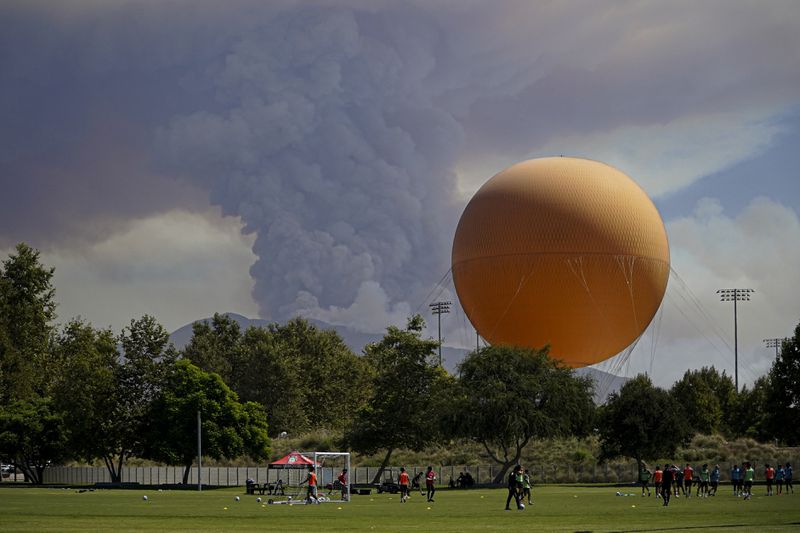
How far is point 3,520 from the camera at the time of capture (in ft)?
93.3

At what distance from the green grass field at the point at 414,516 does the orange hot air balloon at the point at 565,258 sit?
29.3 meters

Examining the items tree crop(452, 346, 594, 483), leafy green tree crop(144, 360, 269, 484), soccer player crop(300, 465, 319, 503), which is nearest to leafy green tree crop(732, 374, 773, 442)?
tree crop(452, 346, 594, 483)

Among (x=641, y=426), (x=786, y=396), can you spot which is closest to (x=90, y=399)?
(x=641, y=426)

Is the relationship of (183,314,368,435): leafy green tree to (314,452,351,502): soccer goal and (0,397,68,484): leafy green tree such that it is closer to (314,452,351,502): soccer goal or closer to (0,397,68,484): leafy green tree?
(314,452,351,502): soccer goal

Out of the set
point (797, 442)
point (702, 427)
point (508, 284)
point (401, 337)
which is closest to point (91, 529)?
point (401, 337)

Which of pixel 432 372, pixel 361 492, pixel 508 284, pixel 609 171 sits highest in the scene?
pixel 609 171

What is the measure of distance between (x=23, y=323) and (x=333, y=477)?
33294 mm

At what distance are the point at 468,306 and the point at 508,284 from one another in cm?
563

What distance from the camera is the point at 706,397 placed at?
338 feet

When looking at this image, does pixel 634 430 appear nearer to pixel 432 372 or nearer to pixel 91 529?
pixel 432 372

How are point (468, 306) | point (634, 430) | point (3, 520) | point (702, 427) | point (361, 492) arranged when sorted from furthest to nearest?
point (702, 427) → point (468, 306) → point (634, 430) → point (361, 492) → point (3, 520)

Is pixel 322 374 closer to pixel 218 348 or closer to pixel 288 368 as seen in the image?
pixel 288 368

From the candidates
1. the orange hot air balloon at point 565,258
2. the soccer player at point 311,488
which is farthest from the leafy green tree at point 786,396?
the soccer player at point 311,488

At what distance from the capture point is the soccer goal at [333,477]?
4420 cm
